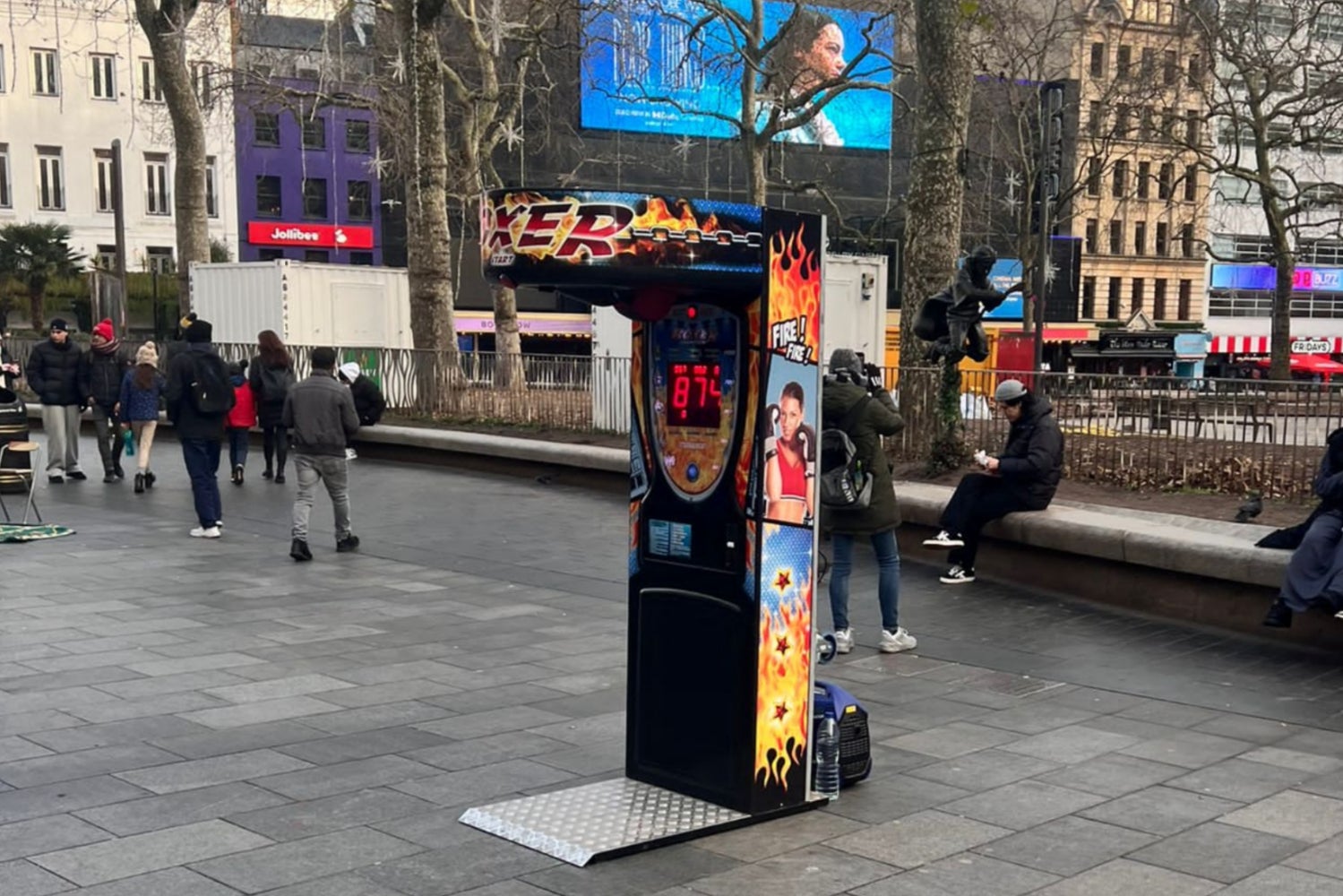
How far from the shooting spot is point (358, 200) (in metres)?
57.2

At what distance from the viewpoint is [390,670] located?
6.98m

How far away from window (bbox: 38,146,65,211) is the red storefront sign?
7.47 metres

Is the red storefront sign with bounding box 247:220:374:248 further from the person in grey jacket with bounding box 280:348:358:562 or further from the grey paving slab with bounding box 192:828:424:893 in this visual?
the grey paving slab with bounding box 192:828:424:893

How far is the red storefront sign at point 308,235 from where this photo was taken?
55438 millimetres

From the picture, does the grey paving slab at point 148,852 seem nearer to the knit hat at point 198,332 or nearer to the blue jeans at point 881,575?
the blue jeans at point 881,575

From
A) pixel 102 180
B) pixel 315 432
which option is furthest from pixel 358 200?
pixel 315 432

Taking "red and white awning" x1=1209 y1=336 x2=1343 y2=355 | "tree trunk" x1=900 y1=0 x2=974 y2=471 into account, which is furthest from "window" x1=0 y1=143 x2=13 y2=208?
"red and white awning" x1=1209 y1=336 x2=1343 y2=355

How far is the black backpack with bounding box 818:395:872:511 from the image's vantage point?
23.6ft

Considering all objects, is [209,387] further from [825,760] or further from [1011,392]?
[825,760]

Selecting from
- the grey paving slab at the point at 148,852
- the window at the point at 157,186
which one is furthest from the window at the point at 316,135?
the grey paving slab at the point at 148,852

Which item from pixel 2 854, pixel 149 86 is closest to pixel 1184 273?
pixel 149 86

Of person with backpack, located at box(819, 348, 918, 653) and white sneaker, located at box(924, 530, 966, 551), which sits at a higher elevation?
person with backpack, located at box(819, 348, 918, 653)

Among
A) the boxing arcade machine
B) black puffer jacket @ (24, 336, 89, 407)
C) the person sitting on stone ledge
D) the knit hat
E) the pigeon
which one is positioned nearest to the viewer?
the boxing arcade machine

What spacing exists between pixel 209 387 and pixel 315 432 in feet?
5.76
